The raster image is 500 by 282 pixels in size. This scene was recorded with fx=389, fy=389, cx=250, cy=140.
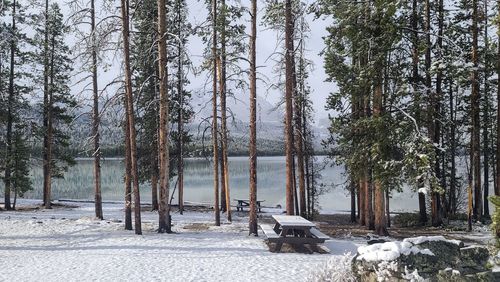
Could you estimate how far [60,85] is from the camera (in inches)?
997

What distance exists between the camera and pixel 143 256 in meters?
10.2

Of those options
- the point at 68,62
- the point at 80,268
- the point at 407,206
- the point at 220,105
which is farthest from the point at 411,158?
the point at 407,206

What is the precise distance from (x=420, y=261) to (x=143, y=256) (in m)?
6.77

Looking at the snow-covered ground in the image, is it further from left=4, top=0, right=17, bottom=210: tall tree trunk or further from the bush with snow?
left=4, top=0, right=17, bottom=210: tall tree trunk

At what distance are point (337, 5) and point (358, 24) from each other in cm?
137

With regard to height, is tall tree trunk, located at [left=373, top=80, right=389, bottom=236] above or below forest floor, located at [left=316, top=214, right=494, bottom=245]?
above

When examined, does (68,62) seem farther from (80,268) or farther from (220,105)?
(80,268)

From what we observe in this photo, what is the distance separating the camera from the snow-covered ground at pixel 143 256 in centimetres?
847

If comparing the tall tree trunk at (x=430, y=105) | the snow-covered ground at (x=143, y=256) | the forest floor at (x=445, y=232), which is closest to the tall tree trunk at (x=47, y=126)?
the snow-covered ground at (x=143, y=256)

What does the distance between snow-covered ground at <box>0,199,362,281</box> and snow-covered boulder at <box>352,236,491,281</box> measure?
3.78 feet

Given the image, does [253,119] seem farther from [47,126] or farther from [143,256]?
[47,126]

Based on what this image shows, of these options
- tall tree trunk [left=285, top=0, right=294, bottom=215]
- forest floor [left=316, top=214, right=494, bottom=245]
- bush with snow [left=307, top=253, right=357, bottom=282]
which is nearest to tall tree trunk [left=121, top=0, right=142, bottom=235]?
tall tree trunk [left=285, top=0, right=294, bottom=215]

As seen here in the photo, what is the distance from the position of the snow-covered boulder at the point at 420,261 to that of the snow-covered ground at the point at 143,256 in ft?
3.78

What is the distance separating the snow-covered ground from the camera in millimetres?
→ 8469
